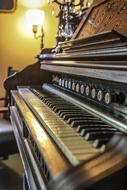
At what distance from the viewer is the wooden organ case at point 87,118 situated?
498 millimetres

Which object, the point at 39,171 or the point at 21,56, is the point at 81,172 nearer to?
the point at 39,171

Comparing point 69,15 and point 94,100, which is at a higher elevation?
point 69,15

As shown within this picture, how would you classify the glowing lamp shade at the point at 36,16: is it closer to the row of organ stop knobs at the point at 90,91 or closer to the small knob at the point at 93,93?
the row of organ stop knobs at the point at 90,91

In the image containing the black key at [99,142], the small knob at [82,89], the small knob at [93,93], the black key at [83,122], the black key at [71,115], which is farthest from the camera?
the small knob at [82,89]

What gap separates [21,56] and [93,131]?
11.0 feet

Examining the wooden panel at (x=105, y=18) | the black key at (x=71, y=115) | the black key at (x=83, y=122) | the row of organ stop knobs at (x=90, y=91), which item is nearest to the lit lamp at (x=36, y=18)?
the wooden panel at (x=105, y=18)

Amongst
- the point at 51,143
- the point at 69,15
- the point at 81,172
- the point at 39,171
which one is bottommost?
the point at 39,171

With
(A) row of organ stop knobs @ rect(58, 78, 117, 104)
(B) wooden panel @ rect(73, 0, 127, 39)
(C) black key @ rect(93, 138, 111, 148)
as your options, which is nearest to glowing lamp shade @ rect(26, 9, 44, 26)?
(B) wooden panel @ rect(73, 0, 127, 39)

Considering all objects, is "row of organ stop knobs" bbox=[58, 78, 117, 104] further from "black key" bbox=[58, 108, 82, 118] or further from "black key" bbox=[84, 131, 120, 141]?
"black key" bbox=[84, 131, 120, 141]

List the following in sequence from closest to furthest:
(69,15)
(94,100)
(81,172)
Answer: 1. (81,172)
2. (94,100)
3. (69,15)

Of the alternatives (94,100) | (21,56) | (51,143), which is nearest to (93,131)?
(51,143)

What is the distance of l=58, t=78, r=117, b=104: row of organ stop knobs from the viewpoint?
114 cm

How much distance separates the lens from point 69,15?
2.37m

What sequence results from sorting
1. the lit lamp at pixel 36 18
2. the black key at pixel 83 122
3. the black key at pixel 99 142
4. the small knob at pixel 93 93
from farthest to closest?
the lit lamp at pixel 36 18
the small knob at pixel 93 93
the black key at pixel 83 122
the black key at pixel 99 142
